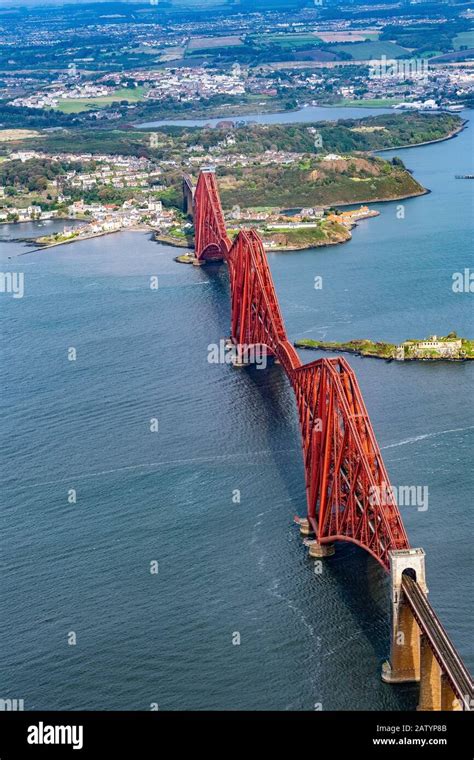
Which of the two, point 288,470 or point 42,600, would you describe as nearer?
point 42,600

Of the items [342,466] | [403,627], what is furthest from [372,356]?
[403,627]

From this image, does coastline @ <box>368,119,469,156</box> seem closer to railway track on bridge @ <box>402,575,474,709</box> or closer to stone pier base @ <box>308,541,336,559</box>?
stone pier base @ <box>308,541,336,559</box>

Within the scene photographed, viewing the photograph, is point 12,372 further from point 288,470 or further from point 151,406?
point 288,470

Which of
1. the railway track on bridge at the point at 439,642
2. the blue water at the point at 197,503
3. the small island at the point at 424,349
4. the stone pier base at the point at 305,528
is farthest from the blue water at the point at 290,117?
the railway track on bridge at the point at 439,642

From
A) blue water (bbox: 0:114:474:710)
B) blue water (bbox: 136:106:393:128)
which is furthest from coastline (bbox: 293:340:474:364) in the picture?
blue water (bbox: 136:106:393:128)

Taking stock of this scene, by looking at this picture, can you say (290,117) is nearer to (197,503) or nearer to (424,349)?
(424,349)

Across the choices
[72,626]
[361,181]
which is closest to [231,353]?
[72,626]
